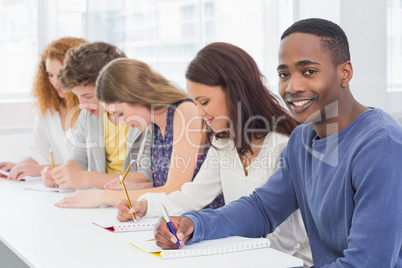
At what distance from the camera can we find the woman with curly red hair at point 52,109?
2.94 m

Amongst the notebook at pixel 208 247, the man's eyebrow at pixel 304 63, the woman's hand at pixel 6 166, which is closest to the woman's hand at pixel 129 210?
the notebook at pixel 208 247

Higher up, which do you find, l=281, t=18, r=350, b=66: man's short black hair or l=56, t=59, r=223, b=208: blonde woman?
l=281, t=18, r=350, b=66: man's short black hair

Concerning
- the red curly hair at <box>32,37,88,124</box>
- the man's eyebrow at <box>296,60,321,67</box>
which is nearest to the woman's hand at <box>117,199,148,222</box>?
the man's eyebrow at <box>296,60,321,67</box>

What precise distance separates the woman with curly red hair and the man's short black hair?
1838 mm

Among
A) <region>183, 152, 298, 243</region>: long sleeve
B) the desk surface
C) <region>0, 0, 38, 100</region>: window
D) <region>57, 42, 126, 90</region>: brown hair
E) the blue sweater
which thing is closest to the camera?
the blue sweater

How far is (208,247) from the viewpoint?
132 centimetres

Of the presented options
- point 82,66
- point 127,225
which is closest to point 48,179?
point 82,66

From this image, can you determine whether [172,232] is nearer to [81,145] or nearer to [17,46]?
[81,145]

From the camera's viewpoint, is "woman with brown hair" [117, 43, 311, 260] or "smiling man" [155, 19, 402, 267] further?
"woman with brown hair" [117, 43, 311, 260]

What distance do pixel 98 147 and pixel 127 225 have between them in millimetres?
1020

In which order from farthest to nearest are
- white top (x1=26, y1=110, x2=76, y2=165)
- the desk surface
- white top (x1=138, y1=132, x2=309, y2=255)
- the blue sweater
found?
1. white top (x1=26, y1=110, x2=76, y2=165)
2. white top (x1=138, y1=132, x2=309, y2=255)
3. the desk surface
4. the blue sweater

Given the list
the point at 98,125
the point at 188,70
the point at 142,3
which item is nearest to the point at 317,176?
the point at 188,70

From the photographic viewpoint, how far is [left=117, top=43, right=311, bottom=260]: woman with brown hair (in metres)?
1.75

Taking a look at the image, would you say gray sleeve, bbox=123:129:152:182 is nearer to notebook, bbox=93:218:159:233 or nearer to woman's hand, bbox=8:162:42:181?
woman's hand, bbox=8:162:42:181
